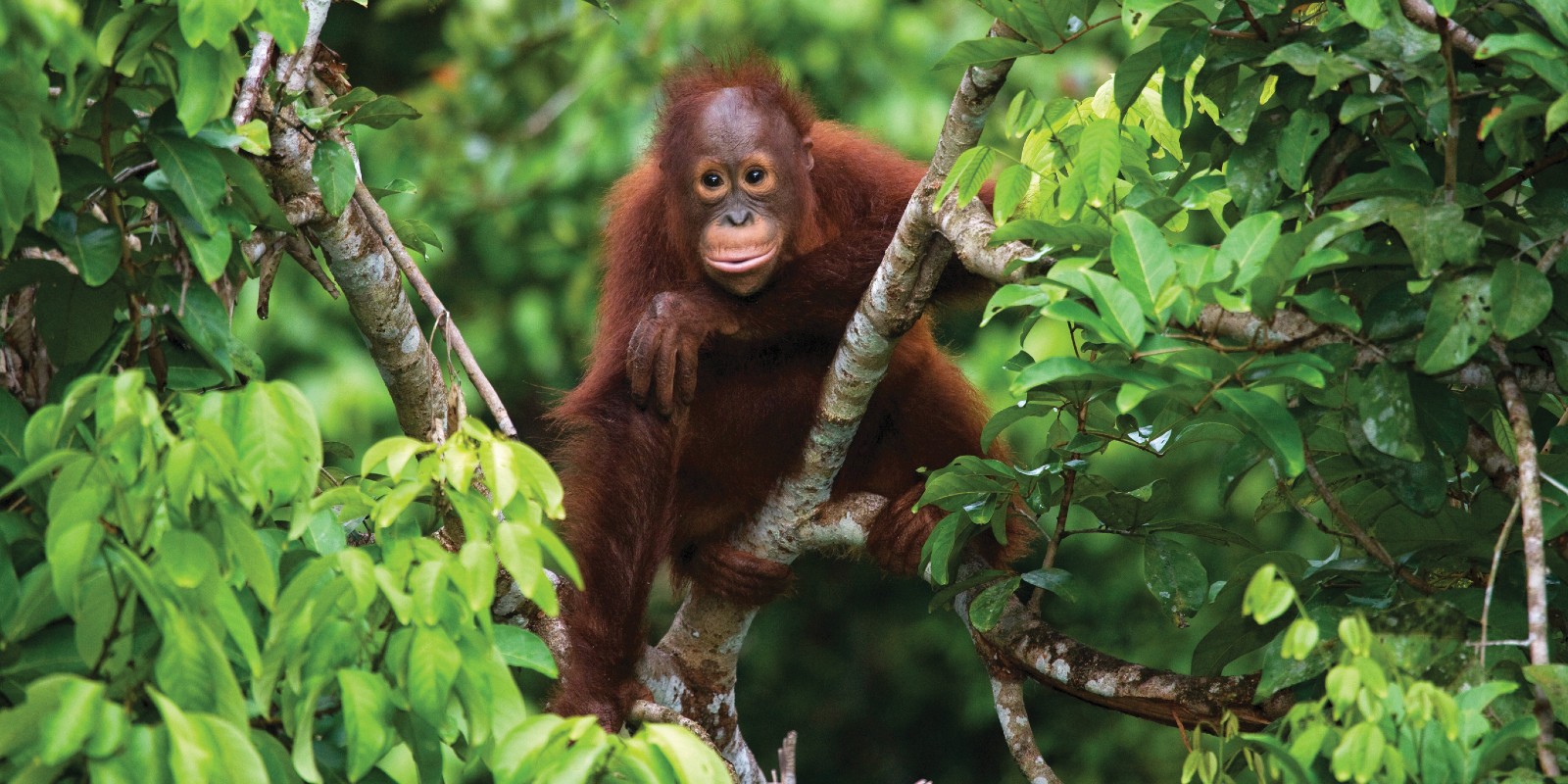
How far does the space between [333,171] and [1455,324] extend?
1578 mm

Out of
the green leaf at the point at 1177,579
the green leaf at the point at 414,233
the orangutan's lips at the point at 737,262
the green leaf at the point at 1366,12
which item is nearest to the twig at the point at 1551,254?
the green leaf at the point at 1366,12

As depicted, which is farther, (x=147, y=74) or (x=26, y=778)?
(x=147, y=74)

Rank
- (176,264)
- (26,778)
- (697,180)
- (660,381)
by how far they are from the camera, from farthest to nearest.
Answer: (697,180) < (660,381) < (176,264) < (26,778)

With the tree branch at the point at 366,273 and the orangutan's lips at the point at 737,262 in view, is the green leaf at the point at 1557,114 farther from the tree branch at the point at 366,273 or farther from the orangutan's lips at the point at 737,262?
the orangutan's lips at the point at 737,262

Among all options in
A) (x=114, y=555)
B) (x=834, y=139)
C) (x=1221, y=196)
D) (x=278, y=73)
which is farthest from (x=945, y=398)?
(x=114, y=555)

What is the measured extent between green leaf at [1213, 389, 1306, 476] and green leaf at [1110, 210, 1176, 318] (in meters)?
0.13

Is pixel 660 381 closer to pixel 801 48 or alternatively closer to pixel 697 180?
pixel 697 180

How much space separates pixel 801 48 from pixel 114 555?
3.70 metres

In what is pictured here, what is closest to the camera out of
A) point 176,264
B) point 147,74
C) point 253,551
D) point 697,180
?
point 253,551

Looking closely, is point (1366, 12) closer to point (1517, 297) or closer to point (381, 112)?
point (1517, 297)

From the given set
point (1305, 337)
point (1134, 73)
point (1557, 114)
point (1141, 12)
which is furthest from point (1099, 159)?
point (1557, 114)

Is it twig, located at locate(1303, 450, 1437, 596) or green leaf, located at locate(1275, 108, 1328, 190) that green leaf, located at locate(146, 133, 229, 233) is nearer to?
Result: green leaf, located at locate(1275, 108, 1328, 190)

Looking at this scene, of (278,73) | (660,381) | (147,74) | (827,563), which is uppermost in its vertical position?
(147,74)

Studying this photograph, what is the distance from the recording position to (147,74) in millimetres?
1673
